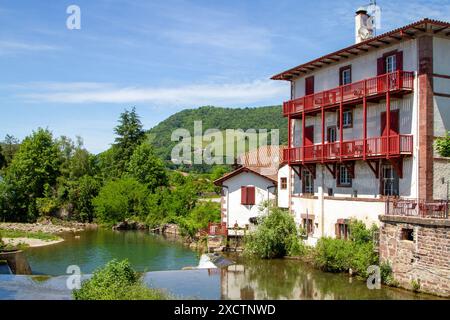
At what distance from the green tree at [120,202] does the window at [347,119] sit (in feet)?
109

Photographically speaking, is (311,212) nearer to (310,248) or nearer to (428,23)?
(310,248)

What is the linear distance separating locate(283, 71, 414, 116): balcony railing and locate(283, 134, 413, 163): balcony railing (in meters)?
2.34

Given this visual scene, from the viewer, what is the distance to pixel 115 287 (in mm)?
17375

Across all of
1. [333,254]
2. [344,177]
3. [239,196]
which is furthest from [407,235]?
[239,196]

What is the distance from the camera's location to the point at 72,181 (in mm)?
63125

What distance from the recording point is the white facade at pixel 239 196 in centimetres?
3704

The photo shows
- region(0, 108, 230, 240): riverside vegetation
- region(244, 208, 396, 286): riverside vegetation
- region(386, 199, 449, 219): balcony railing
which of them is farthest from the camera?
region(0, 108, 230, 240): riverside vegetation

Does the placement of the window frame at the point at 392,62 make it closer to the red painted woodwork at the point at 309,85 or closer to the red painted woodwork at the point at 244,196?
the red painted woodwork at the point at 309,85

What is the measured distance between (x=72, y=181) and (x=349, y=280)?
155 ft

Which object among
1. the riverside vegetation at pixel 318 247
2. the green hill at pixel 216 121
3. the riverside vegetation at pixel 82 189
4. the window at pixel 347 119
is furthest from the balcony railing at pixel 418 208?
the green hill at pixel 216 121

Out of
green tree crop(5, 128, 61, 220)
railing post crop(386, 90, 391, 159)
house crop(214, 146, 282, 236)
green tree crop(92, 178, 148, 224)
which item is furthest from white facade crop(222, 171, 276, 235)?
green tree crop(5, 128, 61, 220)

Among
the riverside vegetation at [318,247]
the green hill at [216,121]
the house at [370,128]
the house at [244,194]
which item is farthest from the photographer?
the green hill at [216,121]

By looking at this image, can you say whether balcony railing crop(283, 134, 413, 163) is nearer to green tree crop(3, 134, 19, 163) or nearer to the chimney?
the chimney

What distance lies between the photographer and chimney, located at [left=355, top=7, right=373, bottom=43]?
98.2ft
